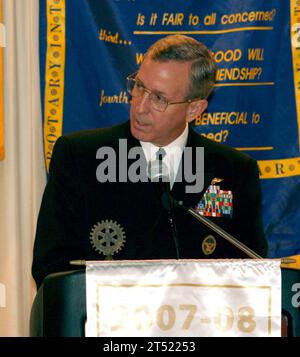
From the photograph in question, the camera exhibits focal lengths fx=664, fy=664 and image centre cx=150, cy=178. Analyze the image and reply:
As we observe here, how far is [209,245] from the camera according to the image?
226 cm

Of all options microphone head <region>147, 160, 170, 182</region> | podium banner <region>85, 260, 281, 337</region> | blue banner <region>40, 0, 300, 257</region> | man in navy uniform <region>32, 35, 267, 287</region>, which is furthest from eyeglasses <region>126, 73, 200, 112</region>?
podium banner <region>85, 260, 281, 337</region>

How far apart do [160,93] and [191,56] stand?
18 centimetres

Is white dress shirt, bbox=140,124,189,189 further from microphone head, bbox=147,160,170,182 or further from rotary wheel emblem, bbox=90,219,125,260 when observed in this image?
rotary wheel emblem, bbox=90,219,125,260

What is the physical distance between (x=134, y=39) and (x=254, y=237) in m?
1.05

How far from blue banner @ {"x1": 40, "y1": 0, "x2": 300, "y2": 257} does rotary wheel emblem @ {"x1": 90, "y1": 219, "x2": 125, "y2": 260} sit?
111cm

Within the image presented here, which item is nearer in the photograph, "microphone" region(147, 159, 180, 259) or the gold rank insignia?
"microphone" region(147, 159, 180, 259)

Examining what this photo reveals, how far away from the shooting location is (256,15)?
2865mm

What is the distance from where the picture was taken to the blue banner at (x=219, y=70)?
110 inches

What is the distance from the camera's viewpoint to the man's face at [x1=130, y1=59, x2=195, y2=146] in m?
2.22

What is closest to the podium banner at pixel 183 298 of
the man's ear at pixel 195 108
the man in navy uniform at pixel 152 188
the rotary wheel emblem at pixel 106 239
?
the rotary wheel emblem at pixel 106 239
